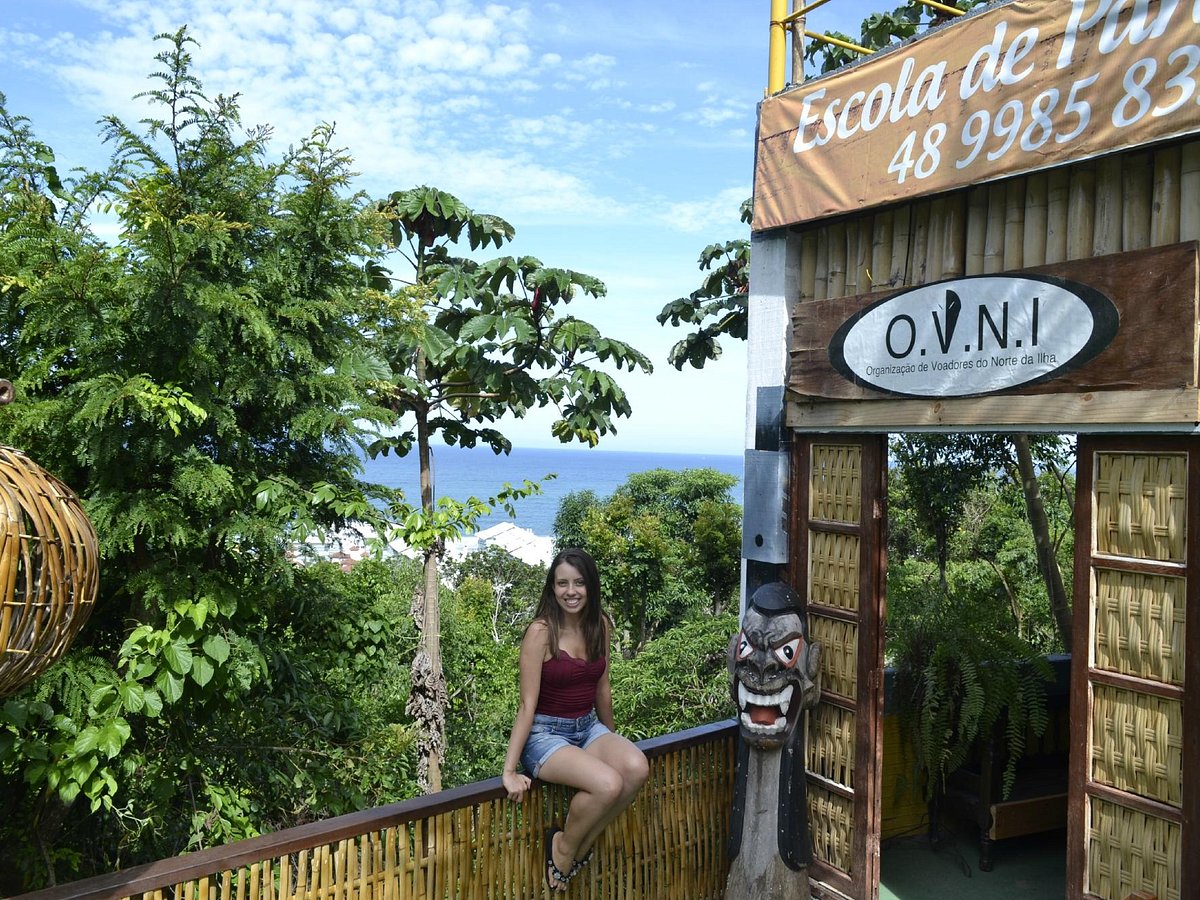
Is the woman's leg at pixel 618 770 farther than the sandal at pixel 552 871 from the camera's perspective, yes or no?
No

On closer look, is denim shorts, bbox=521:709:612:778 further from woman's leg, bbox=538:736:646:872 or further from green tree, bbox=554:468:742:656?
green tree, bbox=554:468:742:656

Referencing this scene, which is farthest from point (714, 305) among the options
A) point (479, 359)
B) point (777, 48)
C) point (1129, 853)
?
point (1129, 853)

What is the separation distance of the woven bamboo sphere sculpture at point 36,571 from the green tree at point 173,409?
1.48 meters

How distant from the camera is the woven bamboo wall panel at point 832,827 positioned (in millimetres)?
3926

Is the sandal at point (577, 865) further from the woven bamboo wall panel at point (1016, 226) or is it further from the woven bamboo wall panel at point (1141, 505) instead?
the woven bamboo wall panel at point (1016, 226)

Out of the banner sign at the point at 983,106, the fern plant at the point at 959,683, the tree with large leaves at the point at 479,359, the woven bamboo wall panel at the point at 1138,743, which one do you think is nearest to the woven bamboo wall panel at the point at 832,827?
the fern plant at the point at 959,683

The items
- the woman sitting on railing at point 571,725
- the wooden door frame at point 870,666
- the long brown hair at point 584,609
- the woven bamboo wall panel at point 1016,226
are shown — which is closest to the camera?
the woven bamboo wall panel at point 1016,226

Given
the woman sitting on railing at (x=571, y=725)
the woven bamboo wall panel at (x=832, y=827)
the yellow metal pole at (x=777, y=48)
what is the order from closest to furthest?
the woman sitting on railing at (x=571, y=725) → the woven bamboo wall panel at (x=832, y=827) → the yellow metal pole at (x=777, y=48)

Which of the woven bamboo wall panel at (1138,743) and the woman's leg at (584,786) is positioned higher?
the woven bamboo wall panel at (1138,743)

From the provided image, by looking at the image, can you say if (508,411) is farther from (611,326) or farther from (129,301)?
(129,301)

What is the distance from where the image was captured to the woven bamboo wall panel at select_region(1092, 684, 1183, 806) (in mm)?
2912

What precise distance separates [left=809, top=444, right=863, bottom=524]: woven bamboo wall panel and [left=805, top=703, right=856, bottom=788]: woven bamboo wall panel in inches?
32.9

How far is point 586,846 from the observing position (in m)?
3.34

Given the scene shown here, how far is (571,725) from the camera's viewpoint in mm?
3322
